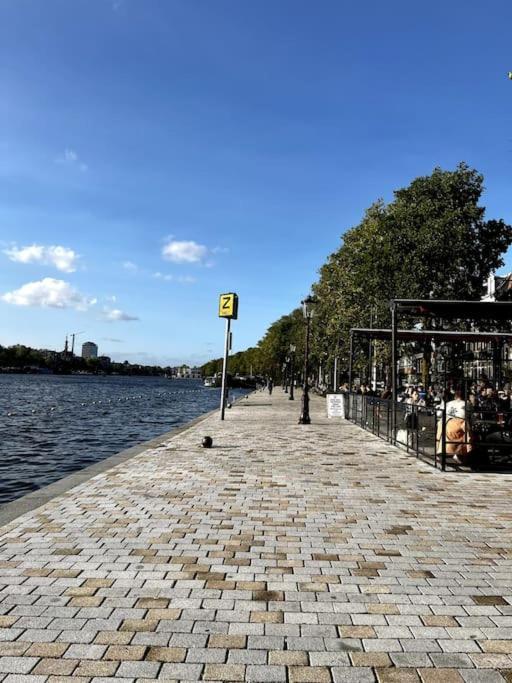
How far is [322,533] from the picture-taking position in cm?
592

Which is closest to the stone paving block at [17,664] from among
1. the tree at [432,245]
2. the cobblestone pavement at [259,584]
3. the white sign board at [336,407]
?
the cobblestone pavement at [259,584]

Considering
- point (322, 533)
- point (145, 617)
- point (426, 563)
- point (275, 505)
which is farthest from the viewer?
point (275, 505)

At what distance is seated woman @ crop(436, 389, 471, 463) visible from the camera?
33.5ft

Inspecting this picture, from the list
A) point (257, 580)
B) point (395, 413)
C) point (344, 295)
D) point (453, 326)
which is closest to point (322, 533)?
point (257, 580)

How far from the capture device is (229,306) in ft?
70.0

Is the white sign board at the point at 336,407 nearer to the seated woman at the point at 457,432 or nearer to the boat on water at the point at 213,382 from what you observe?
the seated woman at the point at 457,432

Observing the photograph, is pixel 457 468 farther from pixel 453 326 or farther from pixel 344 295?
pixel 344 295

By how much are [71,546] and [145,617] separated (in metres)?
1.84

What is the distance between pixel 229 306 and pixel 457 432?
12.3 m

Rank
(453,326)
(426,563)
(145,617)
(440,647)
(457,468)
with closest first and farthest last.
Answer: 1. (440,647)
2. (145,617)
3. (426,563)
4. (457,468)
5. (453,326)

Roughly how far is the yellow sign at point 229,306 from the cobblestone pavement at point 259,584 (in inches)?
515

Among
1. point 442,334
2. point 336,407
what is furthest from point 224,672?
point 336,407

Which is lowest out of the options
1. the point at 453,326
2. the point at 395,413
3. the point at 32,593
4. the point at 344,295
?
the point at 32,593

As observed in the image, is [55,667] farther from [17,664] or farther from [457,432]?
[457,432]
